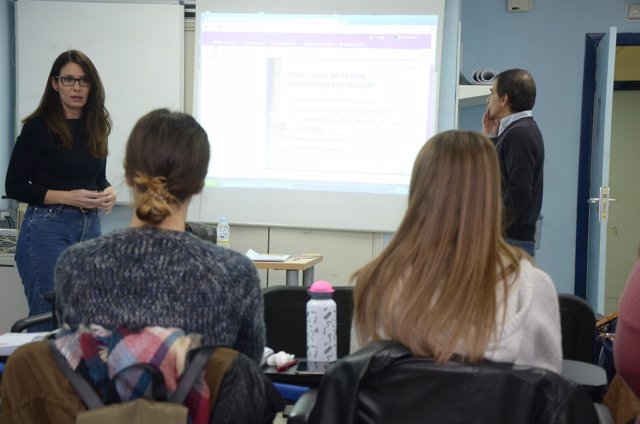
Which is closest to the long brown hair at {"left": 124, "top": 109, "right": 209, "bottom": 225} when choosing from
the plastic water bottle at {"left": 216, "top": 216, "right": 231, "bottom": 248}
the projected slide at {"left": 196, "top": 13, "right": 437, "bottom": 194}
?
the plastic water bottle at {"left": 216, "top": 216, "right": 231, "bottom": 248}

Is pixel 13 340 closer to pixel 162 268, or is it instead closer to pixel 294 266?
pixel 162 268

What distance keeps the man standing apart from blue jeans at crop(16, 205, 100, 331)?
1.83 meters

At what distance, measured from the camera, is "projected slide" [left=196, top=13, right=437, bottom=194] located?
3.67 m

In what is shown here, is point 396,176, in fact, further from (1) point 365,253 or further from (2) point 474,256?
(2) point 474,256

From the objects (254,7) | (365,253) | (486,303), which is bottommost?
(365,253)

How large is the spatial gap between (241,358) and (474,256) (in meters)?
0.44

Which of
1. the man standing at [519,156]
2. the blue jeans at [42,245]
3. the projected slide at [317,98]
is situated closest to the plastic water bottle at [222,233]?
the projected slide at [317,98]

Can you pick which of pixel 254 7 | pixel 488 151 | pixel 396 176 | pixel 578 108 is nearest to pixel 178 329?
pixel 488 151

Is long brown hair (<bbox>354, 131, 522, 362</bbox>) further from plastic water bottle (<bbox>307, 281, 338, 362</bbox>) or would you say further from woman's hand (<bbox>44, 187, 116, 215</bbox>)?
woman's hand (<bbox>44, 187, 116, 215</bbox>)

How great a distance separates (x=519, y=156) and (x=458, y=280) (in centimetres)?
196

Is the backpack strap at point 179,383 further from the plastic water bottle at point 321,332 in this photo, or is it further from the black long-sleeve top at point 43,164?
the black long-sleeve top at point 43,164

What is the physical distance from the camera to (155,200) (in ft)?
3.83

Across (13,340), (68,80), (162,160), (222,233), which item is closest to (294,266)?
(222,233)

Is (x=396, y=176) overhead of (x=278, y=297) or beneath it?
overhead
